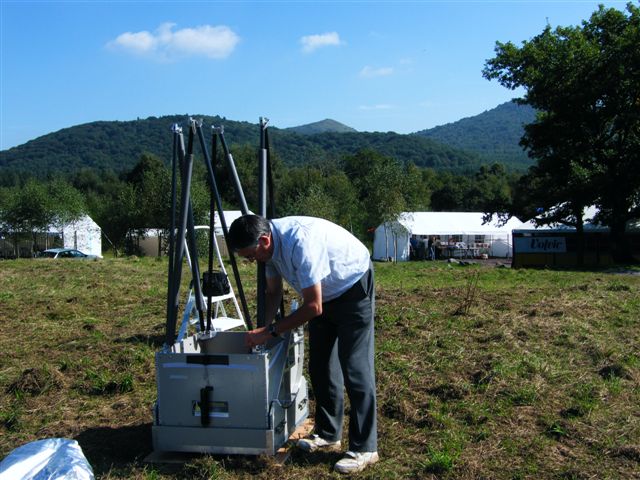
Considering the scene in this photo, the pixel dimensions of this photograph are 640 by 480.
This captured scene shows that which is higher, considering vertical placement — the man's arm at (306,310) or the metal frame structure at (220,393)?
the man's arm at (306,310)

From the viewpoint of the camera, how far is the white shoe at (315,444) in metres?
4.43

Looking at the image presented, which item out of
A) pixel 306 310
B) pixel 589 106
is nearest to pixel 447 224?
pixel 589 106

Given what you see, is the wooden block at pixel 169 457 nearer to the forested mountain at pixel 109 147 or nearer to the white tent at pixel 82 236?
the white tent at pixel 82 236

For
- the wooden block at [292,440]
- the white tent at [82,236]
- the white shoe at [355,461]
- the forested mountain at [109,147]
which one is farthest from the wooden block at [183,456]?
the forested mountain at [109,147]

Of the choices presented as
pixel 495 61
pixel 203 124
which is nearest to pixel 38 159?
pixel 495 61

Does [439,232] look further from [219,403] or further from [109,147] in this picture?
[109,147]

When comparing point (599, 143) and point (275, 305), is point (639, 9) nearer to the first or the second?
point (599, 143)

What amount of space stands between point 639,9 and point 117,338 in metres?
34.7

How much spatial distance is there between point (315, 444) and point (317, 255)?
1.45 metres

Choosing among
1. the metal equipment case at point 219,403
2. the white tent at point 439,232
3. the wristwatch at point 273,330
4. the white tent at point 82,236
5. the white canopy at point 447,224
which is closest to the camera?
the wristwatch at point 273,330

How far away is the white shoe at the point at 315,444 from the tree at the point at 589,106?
3246cm

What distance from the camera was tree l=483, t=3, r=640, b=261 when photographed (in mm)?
33062

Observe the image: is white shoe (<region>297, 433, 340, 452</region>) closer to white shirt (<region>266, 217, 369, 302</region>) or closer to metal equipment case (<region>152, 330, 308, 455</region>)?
metal equipment case (<region>152, 330, 308, 455</region>)

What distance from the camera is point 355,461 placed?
412 cm
